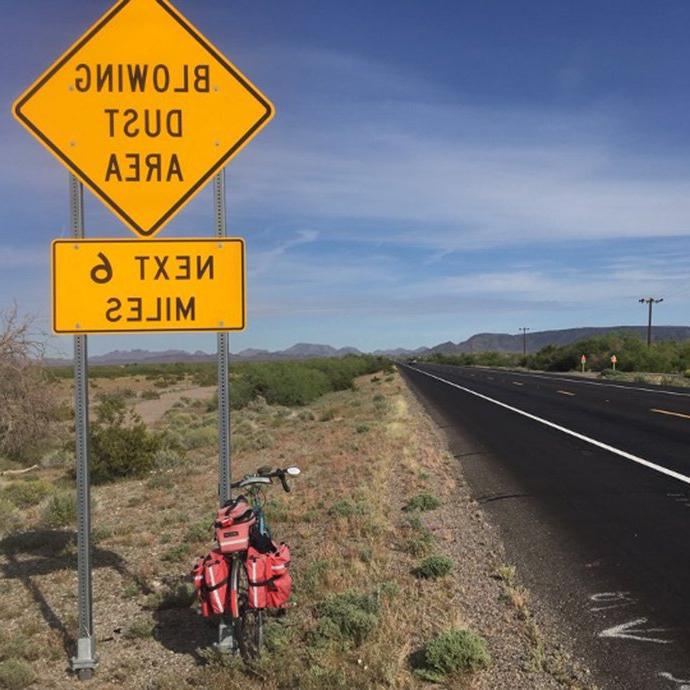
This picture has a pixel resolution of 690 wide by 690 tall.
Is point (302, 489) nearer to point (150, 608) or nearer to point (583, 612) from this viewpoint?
point (150, 608)

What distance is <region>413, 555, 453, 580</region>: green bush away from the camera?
6.05 metres

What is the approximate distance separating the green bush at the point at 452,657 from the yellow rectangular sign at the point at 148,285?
7.52ft

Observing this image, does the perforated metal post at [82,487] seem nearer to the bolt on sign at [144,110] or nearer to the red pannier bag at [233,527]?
the bolt on sign at [144,110]

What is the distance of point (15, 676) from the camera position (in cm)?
438

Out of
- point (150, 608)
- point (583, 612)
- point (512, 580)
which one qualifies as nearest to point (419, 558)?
point (512, 580)

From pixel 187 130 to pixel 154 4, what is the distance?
2.55 feet

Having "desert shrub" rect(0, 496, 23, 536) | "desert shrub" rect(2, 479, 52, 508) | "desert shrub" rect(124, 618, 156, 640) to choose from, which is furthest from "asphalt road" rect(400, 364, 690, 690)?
"desert shrub" rect(2, 479, 52, 508)

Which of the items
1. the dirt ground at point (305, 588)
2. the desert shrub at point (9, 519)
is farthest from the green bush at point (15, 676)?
the desert shrub at point (9, 519)

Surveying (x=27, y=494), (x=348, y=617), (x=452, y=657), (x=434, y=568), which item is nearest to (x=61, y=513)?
(x=27, y=494)

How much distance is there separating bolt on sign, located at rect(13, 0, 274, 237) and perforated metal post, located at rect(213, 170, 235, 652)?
0.19 m

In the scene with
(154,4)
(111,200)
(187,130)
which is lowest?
(111,200)

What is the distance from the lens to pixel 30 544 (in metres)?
8.17

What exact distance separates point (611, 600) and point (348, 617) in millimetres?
2109

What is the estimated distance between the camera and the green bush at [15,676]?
14.3 feet
